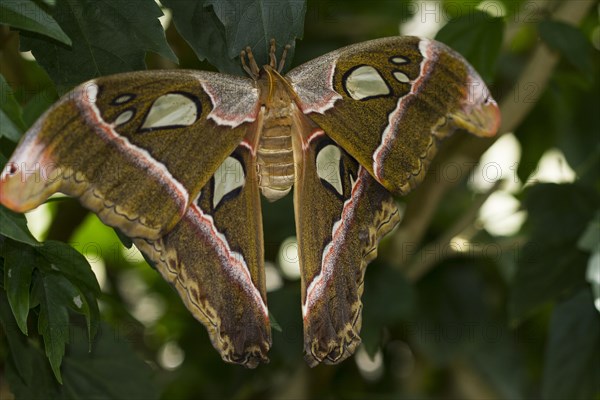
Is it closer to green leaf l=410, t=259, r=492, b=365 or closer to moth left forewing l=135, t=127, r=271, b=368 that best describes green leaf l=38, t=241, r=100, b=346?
moth left forewing l=135, t=127, r=271, b=368

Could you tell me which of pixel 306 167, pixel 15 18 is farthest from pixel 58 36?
pixel 306 167

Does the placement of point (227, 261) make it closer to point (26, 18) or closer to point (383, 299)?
point (26, 18)

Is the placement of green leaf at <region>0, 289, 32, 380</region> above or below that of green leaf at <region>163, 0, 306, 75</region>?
below

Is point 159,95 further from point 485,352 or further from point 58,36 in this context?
point 485,352

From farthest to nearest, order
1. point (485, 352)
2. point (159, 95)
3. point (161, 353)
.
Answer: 1. point (161, 353)
2. point (485, 352)
3. point (159, 95)

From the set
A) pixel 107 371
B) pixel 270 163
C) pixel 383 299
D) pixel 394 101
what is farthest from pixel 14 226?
pixel 383 299

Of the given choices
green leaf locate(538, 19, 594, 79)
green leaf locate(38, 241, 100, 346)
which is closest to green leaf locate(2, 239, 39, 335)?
green leaf locate(38, 241, 100, 346)

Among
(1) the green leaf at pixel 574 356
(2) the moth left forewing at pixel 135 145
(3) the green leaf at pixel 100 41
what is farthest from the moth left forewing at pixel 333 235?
(1) the green leaf at pixel 574 356
